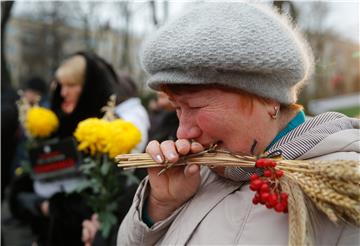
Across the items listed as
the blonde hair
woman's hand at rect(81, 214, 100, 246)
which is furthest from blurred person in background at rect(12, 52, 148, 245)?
woman's hand at rect(81, 214, 100, 246)

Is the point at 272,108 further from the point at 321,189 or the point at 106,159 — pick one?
the point at 106,159

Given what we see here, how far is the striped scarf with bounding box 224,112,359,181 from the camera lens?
3.61 feet

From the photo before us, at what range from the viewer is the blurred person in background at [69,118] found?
2.72 meters

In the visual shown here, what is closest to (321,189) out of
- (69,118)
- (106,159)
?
(106,159)

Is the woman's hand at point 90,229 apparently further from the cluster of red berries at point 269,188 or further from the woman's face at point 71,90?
the cluster of red berries at point 269,188

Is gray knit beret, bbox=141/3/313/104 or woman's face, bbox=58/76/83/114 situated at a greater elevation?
gray knit beret, bbox=141/3/313/104

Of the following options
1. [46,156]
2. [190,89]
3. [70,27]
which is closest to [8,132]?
[46,156]

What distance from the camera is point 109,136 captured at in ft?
7.38

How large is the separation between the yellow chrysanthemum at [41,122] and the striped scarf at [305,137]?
6.54 ft

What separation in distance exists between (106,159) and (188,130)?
126 cm

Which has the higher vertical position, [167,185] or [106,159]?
[167,185]

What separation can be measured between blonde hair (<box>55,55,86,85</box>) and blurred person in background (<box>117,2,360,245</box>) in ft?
5.91

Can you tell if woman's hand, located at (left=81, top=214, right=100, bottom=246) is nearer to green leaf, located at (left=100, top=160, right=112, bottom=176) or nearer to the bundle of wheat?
green leaf, located at (left=100, top=160, right=112, bottom=176)

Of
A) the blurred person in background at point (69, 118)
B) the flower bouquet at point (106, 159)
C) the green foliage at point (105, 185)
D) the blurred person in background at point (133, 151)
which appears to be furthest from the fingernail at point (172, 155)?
the blurred person in background at point (69, 118)
